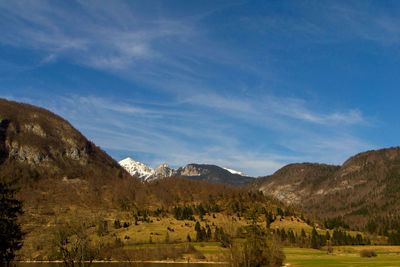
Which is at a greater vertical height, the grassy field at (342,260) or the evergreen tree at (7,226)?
the evergreen tree at (7,226)

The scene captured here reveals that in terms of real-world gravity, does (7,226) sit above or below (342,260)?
above

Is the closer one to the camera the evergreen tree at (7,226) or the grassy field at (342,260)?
the evergreen tree at (7,226)

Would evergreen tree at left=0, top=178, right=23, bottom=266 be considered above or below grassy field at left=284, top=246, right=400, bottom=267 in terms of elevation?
above

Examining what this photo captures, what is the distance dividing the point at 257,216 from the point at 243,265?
17.8m

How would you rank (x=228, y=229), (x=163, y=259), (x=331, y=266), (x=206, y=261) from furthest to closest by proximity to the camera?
(x=163, y=259) → (x=206, y=261) → (x=228, y=229) → (x=331, y=266)

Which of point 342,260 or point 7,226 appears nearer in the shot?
point 7,226

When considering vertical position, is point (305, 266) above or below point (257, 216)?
below

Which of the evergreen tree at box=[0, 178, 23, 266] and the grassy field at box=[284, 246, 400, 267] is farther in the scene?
the grassy field at box=[284, 246, 400, 267]

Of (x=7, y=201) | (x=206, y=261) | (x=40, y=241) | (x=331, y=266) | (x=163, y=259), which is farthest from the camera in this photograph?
(x=40, y=241)

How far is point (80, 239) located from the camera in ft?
183

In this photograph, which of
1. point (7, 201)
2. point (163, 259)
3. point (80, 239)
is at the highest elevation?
point (7, 201)

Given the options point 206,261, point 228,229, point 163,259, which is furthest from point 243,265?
point 163,259

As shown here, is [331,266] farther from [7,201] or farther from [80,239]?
[7,201]

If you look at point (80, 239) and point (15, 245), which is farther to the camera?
point (15, 245)
